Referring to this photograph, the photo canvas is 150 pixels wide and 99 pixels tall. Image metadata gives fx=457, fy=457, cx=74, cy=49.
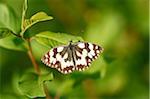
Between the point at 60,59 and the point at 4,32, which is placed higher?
the point at 4,32

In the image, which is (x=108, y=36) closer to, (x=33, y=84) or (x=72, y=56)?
(x=72, y=56)

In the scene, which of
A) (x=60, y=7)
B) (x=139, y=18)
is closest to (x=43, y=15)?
(x=60, y=7)

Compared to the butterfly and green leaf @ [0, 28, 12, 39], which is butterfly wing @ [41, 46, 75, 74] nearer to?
the butterfly

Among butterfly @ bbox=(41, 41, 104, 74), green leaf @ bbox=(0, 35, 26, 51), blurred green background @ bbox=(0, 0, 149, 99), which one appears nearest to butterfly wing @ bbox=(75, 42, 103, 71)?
butterfly @ bbox=(41, 41, 104, 74)

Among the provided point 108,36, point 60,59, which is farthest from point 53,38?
point 108,36

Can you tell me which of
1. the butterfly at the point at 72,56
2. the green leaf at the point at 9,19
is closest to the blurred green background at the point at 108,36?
the butterfly at the point at 72,56

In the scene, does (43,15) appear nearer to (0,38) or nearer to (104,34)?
(0,38)

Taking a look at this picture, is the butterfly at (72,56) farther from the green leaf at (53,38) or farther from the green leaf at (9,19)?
the green leaf at (9,19)

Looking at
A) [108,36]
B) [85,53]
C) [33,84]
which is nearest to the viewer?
[33,84]
